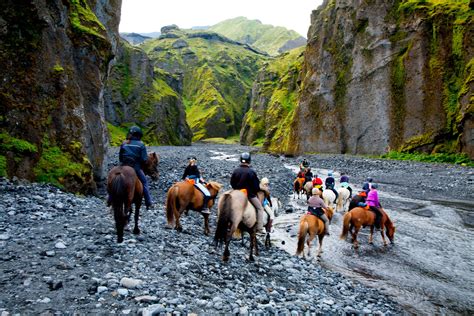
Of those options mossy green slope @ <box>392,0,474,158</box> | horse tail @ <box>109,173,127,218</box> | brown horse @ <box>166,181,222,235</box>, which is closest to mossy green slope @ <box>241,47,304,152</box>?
mossy green slope @ <box>392,0,474,158</box>

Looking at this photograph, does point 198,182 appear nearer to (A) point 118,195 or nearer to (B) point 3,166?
(A) point 118,195

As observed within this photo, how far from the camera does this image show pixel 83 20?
819 inches

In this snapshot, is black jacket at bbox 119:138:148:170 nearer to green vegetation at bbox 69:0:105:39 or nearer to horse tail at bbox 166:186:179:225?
horse tail at bbox 166:186:179:225

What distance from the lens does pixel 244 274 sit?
9719 mm

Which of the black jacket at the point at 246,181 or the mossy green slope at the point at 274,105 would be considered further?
the mossy green slope at the point at 274,105

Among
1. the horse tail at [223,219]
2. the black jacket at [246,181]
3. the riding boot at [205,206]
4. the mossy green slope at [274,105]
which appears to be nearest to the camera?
the horse tail at [223,219]

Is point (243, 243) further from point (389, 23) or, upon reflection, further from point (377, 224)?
point (389, 23)

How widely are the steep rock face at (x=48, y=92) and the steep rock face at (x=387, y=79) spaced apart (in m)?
42.6

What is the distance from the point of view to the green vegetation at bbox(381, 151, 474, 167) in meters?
39.5

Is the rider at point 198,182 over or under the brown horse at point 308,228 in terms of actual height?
over

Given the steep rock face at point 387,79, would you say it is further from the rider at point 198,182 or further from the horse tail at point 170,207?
the horse tail at point 170,207

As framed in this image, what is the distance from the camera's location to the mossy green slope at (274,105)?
287 feet

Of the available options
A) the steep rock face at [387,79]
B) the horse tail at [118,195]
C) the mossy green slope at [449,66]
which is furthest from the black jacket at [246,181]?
the mossy green slope at [449,66]

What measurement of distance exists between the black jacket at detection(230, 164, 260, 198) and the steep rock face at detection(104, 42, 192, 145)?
87.2 meters
